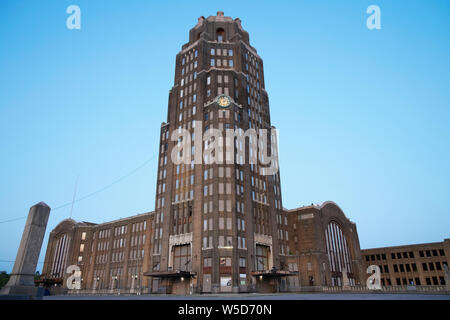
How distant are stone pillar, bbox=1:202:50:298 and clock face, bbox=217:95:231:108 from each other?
178 ft

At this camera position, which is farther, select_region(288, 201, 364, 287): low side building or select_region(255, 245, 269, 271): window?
select_region(288, 201, 364, 287): low side building

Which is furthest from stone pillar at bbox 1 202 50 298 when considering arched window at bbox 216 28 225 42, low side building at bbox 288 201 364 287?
arched window at bbox 216 28 225 42

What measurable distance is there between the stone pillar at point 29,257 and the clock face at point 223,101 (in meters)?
54.4

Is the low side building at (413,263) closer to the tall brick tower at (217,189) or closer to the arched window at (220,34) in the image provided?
the tall brick tower at (217,189)

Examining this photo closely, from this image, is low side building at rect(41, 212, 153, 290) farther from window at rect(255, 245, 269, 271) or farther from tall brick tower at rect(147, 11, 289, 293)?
window at rect(255, 245, 269, 271)

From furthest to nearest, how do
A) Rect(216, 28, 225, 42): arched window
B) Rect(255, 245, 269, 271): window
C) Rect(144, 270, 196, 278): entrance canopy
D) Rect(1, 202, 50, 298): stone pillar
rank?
Rect(216, 28, 225, 42): arched window → Rect(255, 245, 269, 271): window → Rect(144, 270, 196, 278): entrance canopy → Rect(1, 202, 50, 298): stone pillar

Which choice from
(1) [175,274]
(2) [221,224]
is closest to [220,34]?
(2) [221,224]

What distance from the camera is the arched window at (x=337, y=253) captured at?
8275 cm

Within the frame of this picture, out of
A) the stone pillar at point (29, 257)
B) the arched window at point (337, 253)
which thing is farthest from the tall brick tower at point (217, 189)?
the stone pillar at point (29, 257)

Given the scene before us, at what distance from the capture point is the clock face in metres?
71.6

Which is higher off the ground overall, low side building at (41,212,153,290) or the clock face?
the clock face

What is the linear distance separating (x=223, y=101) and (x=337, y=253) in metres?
54.0

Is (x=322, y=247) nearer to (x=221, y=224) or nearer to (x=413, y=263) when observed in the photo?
(x=221, y=224)
